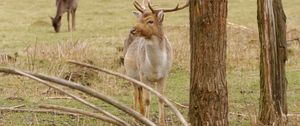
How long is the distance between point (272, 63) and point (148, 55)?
2270mm

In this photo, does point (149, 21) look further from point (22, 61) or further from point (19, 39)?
point (19, 39)

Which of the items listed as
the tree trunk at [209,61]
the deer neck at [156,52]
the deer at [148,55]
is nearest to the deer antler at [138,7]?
the deer at [148,55]

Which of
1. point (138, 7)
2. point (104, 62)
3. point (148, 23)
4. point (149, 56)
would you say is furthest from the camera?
point (104, 62)

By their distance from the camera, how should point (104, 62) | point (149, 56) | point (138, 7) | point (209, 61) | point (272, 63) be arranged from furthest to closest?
point (104, 62), point (149, 56), point (138, 7), point (272, 63), point (209, 61)

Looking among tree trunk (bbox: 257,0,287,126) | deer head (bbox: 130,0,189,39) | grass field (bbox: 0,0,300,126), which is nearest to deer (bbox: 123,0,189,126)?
deer head (bbox: 130,0,189,39)

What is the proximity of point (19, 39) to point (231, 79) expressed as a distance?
8730 millimetres

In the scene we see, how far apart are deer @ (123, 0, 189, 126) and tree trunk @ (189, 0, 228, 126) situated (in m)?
2.90

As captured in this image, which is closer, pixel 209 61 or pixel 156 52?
pixel 209 61

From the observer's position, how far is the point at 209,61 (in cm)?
469

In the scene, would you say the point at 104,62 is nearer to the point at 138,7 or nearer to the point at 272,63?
the point at 138,7

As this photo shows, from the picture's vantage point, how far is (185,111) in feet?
26.7

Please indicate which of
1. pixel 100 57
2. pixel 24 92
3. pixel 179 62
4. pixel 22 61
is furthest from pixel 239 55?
pixel 24 92

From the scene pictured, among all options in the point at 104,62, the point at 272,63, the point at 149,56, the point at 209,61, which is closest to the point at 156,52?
the point at 149,56

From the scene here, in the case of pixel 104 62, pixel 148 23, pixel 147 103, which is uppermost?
pixel 148 23
